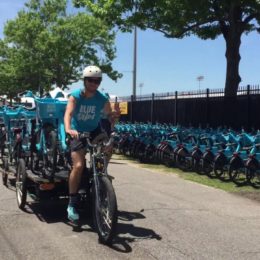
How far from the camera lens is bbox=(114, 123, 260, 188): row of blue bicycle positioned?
11.0m

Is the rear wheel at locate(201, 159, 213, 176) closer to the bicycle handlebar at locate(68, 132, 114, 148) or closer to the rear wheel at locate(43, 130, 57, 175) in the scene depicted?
the rear wheel at locate(43, 130, 57, 175)

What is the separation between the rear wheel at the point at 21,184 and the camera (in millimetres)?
7449

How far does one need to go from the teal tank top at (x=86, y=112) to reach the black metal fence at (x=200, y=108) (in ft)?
31.4

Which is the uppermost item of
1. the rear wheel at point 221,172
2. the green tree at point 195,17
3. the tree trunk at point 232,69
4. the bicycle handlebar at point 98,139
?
the green tree at point 195,17

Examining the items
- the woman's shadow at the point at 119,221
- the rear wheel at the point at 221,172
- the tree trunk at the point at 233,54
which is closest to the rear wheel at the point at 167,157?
the rear wheel at the point at 221,172

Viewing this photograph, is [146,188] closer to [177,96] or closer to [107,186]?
[107,186]

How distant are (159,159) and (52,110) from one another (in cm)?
744

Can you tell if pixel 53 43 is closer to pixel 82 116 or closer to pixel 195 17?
pixel 195 17

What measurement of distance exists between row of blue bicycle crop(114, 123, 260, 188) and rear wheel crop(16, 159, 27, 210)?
4.82m

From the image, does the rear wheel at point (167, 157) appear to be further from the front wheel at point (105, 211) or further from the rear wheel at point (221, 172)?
the front wheel at point (105, 211)

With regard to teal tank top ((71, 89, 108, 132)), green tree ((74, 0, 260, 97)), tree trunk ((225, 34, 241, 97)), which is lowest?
teal tank top ((71, 89, 108, 132))

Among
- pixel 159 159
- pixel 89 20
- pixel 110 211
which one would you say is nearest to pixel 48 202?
pixel 110 211

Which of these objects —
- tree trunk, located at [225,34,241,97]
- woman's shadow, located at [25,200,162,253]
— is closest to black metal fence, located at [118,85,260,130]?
tree trunk, located at [225,34,241,97]

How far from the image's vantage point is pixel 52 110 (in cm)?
782
